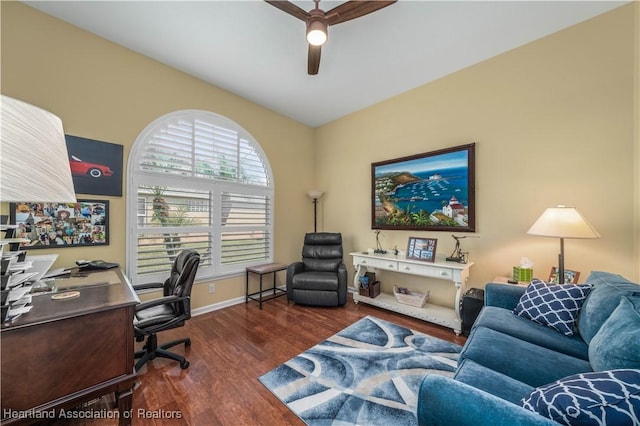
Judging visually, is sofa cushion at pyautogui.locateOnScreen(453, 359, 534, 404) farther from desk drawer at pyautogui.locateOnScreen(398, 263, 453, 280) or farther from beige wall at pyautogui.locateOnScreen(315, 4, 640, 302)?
beige wall at pyautogui.locateOnScreen(315, 4, 640, 302)

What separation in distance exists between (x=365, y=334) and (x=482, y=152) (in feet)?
8.34

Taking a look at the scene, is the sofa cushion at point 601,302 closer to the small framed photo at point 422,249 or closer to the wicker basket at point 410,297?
the small framed photo at point 422,249

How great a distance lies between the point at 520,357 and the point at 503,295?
0.86 m

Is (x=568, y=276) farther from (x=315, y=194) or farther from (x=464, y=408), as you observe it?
(x=315, y=194)

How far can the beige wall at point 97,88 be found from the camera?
2059 millimetres

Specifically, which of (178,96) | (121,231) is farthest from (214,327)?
(178,96)

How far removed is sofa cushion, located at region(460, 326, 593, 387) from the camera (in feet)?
3.97

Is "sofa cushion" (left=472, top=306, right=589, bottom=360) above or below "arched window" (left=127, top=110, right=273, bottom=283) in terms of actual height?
below

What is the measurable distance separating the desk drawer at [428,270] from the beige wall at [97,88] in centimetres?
240

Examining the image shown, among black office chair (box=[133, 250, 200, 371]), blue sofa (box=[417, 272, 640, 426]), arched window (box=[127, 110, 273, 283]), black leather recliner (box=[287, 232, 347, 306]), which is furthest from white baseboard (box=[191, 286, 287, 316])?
blue sofa (box=[417, 272, 640, 426])

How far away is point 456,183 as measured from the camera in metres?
2.92

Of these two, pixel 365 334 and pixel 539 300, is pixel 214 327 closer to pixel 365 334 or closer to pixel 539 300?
pixel 365 334

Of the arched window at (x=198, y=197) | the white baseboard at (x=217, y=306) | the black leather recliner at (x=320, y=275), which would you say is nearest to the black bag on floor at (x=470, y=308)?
the black leather recliner at (x=320, y=275)

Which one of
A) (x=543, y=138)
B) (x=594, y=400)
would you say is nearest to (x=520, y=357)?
(x=594, y=400)
